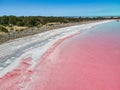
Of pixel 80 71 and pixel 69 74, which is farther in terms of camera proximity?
pixel 80 71

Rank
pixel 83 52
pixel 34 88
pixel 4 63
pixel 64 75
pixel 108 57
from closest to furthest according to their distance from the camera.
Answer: pixel 34 88
pixel 64 75
pixel 4 63
pixel 108 57
pixel 83 52

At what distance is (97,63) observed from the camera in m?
13.5

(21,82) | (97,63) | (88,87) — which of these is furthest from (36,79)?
(97,63)

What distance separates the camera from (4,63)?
12.8 m

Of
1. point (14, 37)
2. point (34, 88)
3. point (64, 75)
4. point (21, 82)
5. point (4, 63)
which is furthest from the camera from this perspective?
point (14, 37)

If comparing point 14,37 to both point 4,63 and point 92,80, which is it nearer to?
point 4,63

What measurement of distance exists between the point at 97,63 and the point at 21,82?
530cm

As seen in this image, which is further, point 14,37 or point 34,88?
point 14,37

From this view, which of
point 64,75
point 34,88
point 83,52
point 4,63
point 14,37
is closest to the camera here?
point 34,88

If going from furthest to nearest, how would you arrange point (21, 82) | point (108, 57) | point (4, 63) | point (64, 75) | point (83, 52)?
point (83, 52)
point (108, 57)
point (4, 63)
point (64, 75)
point (21, 82)

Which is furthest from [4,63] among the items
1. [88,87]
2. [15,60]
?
[88,87]

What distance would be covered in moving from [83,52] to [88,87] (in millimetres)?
7770

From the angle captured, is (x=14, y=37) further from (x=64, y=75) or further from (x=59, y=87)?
(x=59, y=87)

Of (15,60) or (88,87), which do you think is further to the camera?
(15,60)
